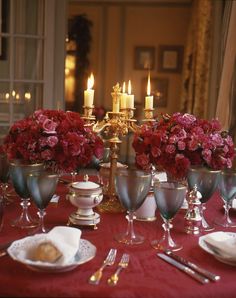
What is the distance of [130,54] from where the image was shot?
6430 mm

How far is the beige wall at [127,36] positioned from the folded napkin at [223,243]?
17.7ft

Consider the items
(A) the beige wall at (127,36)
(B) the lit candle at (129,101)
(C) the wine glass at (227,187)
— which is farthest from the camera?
(A) the beige wall at (127,36)

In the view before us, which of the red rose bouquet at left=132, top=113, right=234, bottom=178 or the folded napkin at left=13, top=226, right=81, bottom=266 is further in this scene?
the red rose bouquet at left=132, top=113, right=234, bottom=178

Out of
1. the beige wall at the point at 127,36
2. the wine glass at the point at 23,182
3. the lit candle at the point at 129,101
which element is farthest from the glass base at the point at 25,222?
the beige wall at the point at 127,36

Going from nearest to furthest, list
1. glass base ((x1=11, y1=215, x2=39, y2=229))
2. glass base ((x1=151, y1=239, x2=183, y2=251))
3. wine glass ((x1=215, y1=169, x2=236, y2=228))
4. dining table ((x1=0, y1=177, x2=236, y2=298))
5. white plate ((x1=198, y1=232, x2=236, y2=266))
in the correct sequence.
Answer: dining table ((x1=0, y1=177, x2=236, y2=298)), white plate ((x1=198, y1=232, x2=236, y2=266)), glass base ((x1=151, y1=239, x2=183, y2=251)), glass base ((x1=11, y1=215, x2=39, y2=229)), wine glass ((x1=215, y1=169, x2=236, y2=228))

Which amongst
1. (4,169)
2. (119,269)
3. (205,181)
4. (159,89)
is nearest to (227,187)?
(205,181)

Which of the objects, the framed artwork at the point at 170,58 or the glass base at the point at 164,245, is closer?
the glass base at the point at 164,245

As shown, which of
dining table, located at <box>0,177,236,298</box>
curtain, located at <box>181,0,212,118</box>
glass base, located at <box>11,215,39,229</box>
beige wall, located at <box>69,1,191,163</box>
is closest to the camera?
dining table, located at <box>0,177,236,298</box>

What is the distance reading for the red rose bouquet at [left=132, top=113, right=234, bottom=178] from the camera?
1.39 meters

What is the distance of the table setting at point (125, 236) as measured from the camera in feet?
3.00

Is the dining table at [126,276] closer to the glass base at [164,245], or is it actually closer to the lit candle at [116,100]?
the glass base at [164,245]

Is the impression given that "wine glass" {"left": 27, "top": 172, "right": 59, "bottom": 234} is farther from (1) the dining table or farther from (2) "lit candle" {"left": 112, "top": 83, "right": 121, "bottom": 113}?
(2) "lit candle" {"left": 112, "top": 83, "right": 121, "bottom": 113}

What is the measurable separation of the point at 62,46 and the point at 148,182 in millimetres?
2590

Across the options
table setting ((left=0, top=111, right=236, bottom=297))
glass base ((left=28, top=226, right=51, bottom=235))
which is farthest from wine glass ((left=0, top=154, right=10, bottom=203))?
glass base ((left=28, top=226, right=51, bottom=235))
